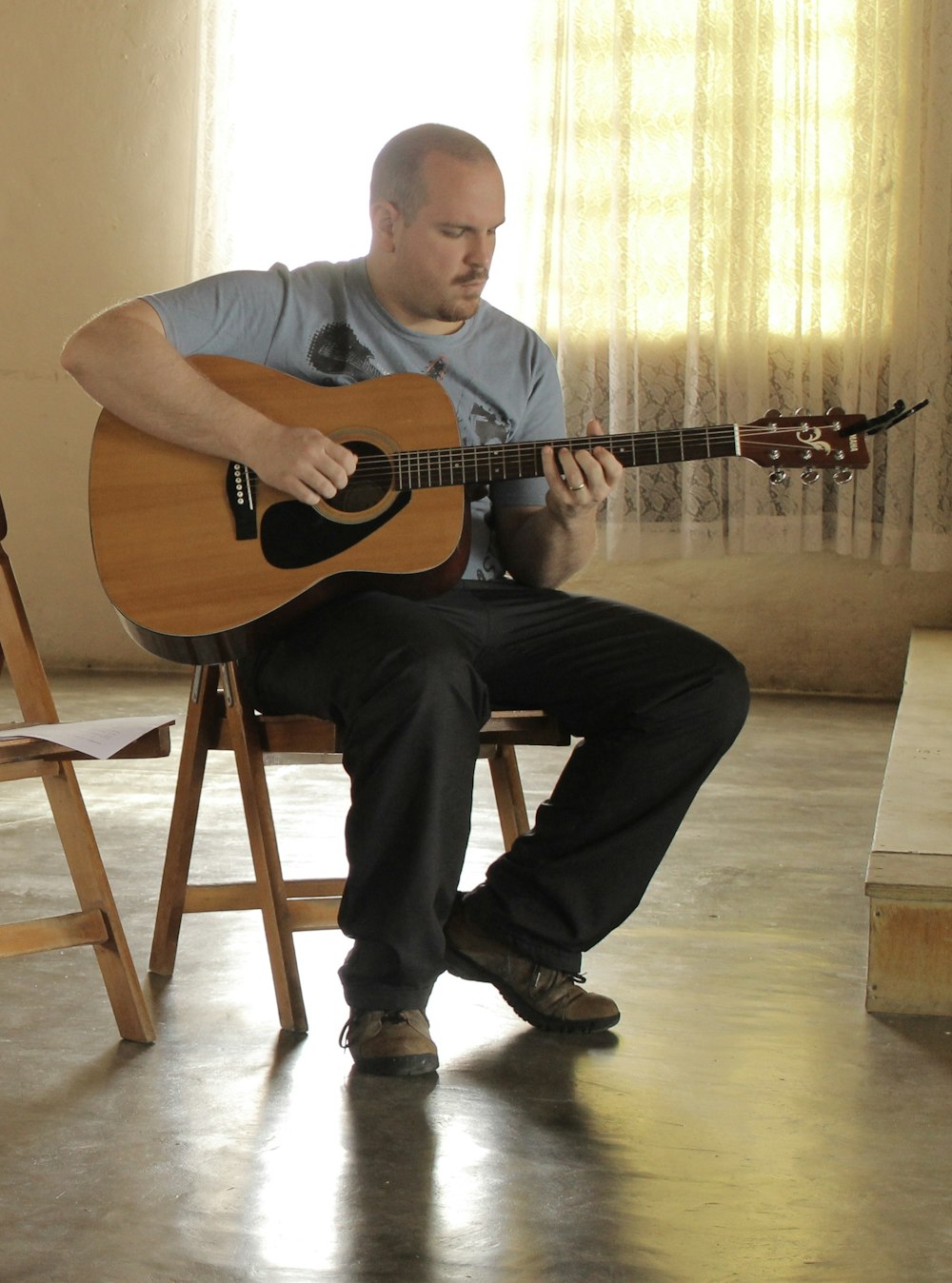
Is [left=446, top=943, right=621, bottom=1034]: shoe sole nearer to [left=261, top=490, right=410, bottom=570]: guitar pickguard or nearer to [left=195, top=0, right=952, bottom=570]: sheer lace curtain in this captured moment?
[left=261, top=490, right=410, bottom=570]: guitar pickguard

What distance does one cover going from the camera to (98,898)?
1938 mm

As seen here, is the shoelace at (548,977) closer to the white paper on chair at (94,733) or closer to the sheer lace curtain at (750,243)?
the white paper on chair at (94,733)

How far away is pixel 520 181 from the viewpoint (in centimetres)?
532

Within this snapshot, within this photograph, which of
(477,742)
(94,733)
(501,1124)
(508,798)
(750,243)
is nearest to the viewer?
(501,1124)

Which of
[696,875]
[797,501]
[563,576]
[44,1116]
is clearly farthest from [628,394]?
[44,1116]

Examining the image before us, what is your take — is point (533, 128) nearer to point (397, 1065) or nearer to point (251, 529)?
point (251, 529)

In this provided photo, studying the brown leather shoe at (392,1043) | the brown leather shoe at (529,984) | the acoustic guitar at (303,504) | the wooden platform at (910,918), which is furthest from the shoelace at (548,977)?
the acoustic guitar at (303,504)

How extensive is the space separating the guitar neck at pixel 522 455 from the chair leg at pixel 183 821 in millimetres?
416

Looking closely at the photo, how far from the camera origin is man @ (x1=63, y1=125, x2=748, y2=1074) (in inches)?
72.7

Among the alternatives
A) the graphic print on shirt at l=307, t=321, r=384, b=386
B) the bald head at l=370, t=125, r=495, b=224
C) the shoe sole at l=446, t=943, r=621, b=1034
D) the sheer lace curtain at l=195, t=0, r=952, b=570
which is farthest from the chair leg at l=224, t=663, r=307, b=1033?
the sheer lace curtain at l=195, t=0, r=952, b=570

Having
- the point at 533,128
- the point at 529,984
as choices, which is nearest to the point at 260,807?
the point at 529,984

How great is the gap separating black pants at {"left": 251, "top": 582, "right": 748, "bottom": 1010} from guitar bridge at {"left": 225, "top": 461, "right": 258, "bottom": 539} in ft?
0.50

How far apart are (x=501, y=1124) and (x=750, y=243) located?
402 centimetres

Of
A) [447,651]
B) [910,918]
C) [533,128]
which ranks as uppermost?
[533,128]
